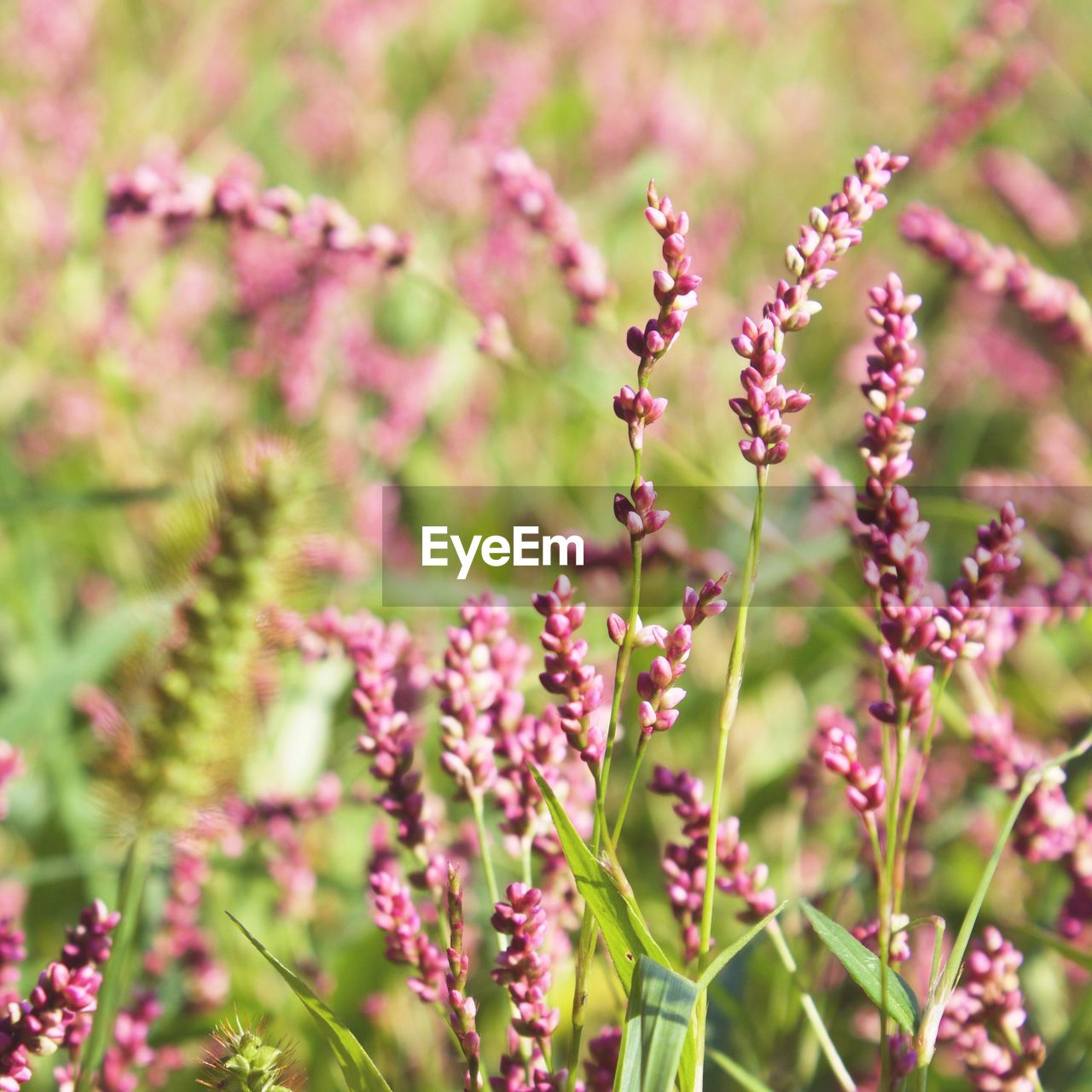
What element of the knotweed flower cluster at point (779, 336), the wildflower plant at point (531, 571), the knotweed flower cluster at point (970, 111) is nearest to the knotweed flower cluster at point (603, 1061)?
the wildflower plant at point (531, 571)

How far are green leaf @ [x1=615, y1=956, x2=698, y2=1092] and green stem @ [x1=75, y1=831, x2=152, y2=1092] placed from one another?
1.00 feet

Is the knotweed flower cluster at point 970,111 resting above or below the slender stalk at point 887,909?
above

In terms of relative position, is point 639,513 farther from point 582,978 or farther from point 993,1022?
point 993,1022

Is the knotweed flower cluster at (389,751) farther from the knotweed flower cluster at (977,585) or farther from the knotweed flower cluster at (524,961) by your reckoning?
the knotweed flower cluster at (977,585)

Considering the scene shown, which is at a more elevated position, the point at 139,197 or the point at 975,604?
the point at 139,197

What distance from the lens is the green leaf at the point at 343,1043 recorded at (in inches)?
22.9

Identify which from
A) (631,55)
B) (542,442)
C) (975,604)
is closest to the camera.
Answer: (975,604)

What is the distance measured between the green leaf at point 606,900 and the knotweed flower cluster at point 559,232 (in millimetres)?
623

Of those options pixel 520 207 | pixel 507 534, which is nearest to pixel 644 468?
pixel 507 534

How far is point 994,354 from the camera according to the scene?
238 centimetres

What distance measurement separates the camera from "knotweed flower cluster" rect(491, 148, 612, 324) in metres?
1.09

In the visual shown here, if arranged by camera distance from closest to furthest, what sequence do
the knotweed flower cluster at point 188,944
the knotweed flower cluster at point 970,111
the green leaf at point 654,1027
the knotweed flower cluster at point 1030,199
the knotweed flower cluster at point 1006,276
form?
the green leaf at point 654,1027
the knotweed flower cluster at point 188,944
the knotweed flower cluster at point 1006,276
the knotweed flower cluster at point 970,111
the knotweed flower cluster at point 1030,199

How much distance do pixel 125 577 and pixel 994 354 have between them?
164 centimetres

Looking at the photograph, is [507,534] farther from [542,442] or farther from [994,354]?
[994,354]
